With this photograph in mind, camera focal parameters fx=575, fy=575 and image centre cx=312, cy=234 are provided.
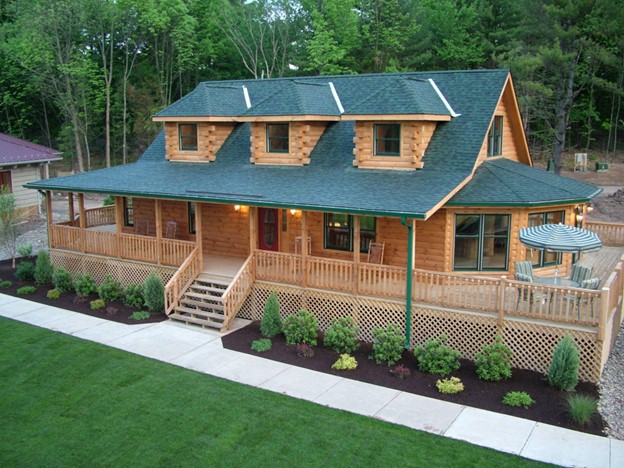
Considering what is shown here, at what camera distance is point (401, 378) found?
12586mm

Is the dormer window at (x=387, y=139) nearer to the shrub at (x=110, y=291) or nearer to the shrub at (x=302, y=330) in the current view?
the shrub at (x=302, y=330)

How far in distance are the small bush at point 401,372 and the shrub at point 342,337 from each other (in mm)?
1415

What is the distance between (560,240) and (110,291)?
13.2m

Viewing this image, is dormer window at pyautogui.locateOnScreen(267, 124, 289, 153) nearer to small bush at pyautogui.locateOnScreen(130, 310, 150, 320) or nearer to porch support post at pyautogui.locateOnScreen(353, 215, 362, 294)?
porch support post at pyautogui.locateOnScreen(353, 215, 362, 294)

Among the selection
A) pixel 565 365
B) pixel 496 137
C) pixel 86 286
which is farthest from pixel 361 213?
pixel 86 286

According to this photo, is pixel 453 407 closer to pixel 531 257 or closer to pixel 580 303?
pixel 580 303

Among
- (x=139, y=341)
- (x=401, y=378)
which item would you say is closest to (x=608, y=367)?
(x=401, y=378)

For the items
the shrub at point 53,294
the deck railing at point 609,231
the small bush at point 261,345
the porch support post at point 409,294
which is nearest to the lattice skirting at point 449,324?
the porch support post at point 409,294

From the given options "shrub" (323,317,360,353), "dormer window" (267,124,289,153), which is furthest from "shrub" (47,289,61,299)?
"shrub" (323,317,360,353)

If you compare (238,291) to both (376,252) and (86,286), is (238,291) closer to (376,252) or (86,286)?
(376,252)

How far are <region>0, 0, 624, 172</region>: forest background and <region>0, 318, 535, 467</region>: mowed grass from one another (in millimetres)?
31314

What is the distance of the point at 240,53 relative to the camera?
4338 cm

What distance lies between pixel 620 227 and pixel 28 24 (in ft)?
123

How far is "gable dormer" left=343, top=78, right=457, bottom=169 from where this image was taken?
16.1 m
